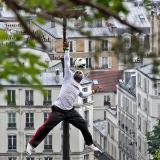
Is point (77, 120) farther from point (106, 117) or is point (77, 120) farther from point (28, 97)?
point (106, 117)

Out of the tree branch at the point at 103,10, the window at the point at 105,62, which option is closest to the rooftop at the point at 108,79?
the window at the point at 105,62

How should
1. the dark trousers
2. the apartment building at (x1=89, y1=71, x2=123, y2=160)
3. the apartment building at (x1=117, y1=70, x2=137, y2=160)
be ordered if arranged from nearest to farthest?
1. the dark trousers
2. the apartment building at (x1=117, y1=70, x2=137, y2=160)
3. the apartment building at (x1=89, y1=71, x2=123, y2=160)

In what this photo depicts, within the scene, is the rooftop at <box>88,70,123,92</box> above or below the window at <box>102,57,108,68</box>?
below

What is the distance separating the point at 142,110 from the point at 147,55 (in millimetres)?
60236

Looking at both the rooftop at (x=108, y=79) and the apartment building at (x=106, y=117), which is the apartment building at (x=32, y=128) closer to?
the apartment building at (x=106, y=117)

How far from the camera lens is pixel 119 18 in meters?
6.59

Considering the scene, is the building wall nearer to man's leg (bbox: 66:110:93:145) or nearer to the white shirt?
man's leg (bbox: 66:110:93:145)

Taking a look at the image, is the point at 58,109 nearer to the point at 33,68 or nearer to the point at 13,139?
the point at 33,68

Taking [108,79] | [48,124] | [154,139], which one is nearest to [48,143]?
[154,139]

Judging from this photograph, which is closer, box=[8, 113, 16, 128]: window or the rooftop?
box=[8, 113, 16, 128]: window

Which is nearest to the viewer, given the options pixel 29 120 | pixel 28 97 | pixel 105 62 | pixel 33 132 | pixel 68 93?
pixel 68 93

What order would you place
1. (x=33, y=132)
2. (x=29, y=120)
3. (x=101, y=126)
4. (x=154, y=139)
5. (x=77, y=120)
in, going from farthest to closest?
(x=101, y=126) → (x=29, y=120) → (x=33, y=132) → (x=154, y=139) → (x=77, y=120)

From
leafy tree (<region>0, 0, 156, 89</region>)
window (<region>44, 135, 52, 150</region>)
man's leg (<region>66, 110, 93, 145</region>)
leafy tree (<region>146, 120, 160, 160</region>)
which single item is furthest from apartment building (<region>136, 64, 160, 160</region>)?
leafy tree (<region>0, 0, 156, 89</region>)

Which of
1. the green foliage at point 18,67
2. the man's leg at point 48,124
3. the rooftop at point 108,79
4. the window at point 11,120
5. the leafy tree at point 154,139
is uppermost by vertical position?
the green foliage at point 18,67
